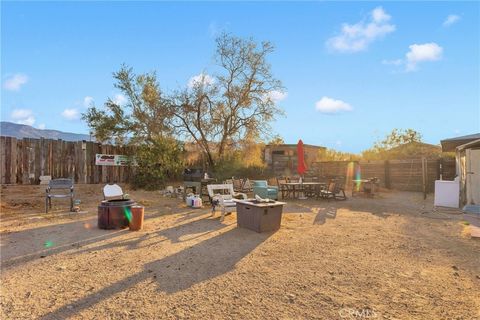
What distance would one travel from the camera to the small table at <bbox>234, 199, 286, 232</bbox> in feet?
19.2

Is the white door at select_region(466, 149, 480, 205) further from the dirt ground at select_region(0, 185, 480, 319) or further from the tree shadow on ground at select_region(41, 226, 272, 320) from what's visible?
the tree shadow on ground at select_region(41, 226, 272, 320)

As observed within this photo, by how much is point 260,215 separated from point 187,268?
2.22 m

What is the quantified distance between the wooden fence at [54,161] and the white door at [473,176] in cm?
1313

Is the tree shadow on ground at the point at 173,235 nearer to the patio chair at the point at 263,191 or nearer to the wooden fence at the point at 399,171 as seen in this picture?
the patio chair at the point at 263,191

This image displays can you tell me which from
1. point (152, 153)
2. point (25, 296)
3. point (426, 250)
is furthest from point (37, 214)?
point (426, 250)

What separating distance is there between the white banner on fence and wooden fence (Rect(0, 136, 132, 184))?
15 cm

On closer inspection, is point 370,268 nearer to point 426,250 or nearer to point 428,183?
point 426,250

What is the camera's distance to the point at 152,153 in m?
13.5

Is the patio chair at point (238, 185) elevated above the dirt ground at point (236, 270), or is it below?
above

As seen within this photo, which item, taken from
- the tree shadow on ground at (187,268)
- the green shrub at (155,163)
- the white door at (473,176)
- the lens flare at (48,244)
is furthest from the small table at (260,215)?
the green shrub at (155,163)
